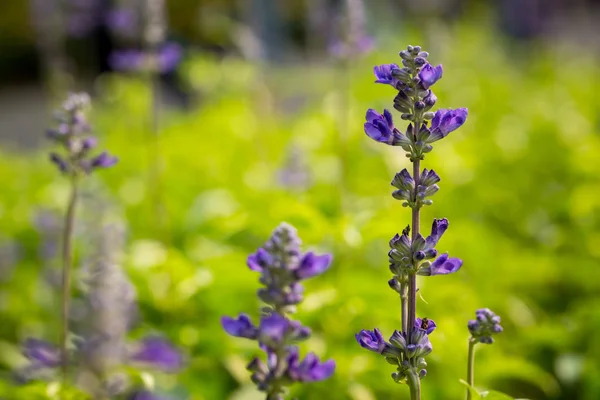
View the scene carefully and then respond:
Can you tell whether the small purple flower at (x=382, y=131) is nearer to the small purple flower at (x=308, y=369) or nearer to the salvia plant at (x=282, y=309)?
the salvia plant at (x=282, y=309)

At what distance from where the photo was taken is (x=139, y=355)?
1990 mm

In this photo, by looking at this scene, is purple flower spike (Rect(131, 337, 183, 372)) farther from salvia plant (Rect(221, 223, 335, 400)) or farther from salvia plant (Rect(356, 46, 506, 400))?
salvia plant (Rect(356, 46, 506, 400))

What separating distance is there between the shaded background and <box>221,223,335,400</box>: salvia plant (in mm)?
817

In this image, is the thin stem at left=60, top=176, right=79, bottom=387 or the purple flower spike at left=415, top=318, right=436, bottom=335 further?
the thin stem at left=60, top=176, right=79, bottom=387

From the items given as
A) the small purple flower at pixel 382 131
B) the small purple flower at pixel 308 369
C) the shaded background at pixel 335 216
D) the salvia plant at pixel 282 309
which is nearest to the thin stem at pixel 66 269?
the shaded background at pixel 335 216

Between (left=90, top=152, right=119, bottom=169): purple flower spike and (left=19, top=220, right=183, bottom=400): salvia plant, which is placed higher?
(left=90, top=152, right=119, bottom=169): purple flower spike

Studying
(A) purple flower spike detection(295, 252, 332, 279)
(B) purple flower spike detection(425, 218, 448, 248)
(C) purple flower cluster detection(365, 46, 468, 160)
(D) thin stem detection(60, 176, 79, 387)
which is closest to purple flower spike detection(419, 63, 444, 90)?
(C) purple flower cluster detection(365, 46, 468, 160)

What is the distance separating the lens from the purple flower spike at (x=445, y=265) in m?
1.38

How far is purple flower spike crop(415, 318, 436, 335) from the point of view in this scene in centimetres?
142

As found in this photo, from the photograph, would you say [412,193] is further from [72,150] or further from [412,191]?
[72,150]

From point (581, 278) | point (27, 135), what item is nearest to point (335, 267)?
point (581, 278)

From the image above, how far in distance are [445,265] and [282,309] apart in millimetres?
341

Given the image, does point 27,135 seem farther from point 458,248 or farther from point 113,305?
point 113,305

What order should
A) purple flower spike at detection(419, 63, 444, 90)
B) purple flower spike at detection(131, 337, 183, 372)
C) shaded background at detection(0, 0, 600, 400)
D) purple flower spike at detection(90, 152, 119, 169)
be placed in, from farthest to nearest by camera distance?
shaded background at detection(0, 0, 600, 400), purple flower spike at detection(131, 337, 183, 372), purple flower spike at detection(90, 152, 119, 169), purple flower spike at detection(419, 63, 444, 90)
